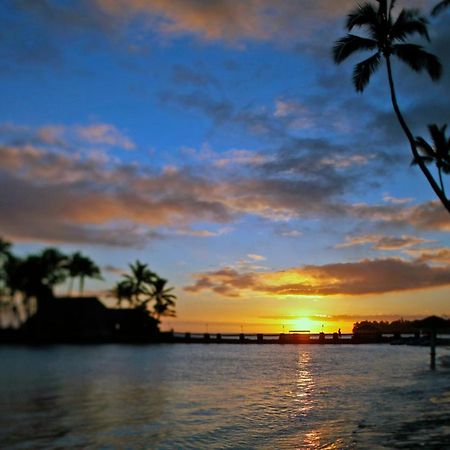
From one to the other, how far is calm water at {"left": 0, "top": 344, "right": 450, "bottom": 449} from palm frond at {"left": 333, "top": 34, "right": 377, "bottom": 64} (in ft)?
38.2

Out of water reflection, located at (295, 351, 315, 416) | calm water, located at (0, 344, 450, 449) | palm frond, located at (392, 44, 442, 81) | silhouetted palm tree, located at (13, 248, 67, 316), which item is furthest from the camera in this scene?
silhouetted palm tree, located at (13, 248, 67, 316)

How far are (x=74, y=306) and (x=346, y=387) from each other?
191 feet

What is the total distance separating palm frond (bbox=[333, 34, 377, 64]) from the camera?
16.2m

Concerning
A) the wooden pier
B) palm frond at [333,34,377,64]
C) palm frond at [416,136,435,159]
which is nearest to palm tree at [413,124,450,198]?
palm frond at [416,136,435,159]

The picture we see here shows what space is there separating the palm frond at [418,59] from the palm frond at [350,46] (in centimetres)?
83

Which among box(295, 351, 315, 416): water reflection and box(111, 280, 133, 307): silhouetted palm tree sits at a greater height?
box(111, 280, 133, 307): silhouetted palm tree

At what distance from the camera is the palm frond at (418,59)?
15.8 meters

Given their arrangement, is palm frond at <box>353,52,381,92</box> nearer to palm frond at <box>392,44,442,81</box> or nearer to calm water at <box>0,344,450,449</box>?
palm frond at <box>392,44,442,81</box>

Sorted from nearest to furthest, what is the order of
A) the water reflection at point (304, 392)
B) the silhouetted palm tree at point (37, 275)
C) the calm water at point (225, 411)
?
the calm water at point (225, 411) → the water reflection at point (304, 392) → the silhouetted palm tree at point (37, 275)

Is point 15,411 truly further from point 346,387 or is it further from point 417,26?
point 417,26

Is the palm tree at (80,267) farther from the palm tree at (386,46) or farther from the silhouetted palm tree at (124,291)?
the palm tree at (386,46)

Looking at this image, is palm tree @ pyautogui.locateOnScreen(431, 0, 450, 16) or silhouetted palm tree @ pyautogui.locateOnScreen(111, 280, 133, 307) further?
silhouetted palm tree @ pyautogui.locateOnScreen(111, 280, 133, 307)

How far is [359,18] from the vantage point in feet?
52.0

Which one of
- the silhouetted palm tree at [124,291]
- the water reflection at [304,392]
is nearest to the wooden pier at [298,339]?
the silhouetted palm tree at [124,291]
